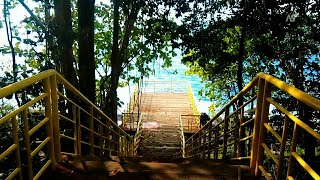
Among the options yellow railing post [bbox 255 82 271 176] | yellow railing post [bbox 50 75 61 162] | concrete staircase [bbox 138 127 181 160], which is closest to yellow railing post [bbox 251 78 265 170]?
yellow railing post [bbox 255 82 271 176]

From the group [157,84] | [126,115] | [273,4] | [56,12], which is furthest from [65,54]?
[157,84]

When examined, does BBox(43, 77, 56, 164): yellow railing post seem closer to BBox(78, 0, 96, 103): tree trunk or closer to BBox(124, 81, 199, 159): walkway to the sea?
BBox(78, 0, 96, 103): tree trunk

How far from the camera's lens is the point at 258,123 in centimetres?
332

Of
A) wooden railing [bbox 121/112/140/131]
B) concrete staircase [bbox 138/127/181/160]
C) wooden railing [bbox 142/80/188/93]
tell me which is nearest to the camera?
concrete staircase [bbox 138/127/181/160]

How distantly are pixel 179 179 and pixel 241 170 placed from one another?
2.23 ft

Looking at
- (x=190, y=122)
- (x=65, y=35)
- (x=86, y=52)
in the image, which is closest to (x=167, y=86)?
(x=190, y=122)

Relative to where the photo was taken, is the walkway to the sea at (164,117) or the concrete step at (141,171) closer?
the concrete step at (141,171)

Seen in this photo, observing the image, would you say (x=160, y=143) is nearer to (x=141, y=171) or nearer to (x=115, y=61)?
(x=115, y=61)

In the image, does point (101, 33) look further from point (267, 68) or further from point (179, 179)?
point (179, 179)

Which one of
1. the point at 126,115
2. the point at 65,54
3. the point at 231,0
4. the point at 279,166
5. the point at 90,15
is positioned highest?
the point at 231,0

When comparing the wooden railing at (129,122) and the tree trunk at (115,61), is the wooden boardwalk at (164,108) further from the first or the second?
the tree trunk at (115,61)

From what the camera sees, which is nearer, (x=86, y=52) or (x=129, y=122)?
(x=86, y=52)

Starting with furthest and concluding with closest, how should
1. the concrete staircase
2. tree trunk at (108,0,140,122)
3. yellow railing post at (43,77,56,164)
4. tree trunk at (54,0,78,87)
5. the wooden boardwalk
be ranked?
the wooden boardwalk, the concrete staircase, tree trunk at (108,0,140,122), tree trunk at (54,0,78,87), yellow railing post at (43,77,56,164)


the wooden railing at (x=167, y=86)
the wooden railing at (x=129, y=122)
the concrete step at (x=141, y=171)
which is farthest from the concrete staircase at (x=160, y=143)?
the concrete step at (x=141, y=171)
